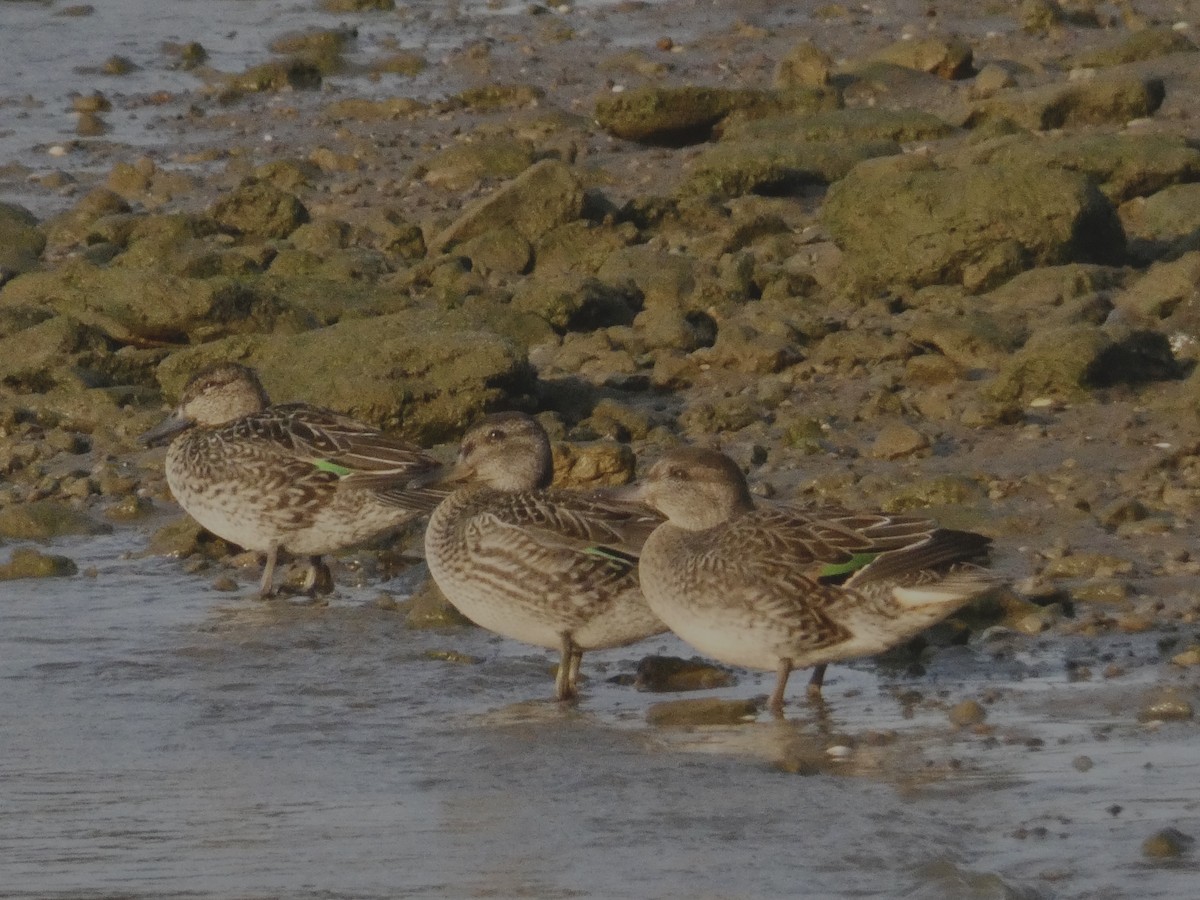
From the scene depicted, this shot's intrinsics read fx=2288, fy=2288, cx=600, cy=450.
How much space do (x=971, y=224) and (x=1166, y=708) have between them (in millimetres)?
5691

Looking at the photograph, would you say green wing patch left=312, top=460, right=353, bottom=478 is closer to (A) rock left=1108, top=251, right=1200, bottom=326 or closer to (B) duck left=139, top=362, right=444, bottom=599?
(B) duck left=139, top=362, right=444, bottom=599

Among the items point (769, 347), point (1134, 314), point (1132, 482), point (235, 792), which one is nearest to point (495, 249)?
point (769, 347)

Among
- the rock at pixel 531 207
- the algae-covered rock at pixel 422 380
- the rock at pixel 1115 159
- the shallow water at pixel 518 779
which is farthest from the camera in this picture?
the rock at pixel 531 207

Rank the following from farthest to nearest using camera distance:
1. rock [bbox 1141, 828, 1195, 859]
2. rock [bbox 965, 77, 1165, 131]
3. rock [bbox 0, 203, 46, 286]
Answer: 1. rock [bbox 965, 77, 1165, 131]
2. rock [bbox 0, 203, 46, 286]
3. rock [bbox 1141, 828, 1195, 859]

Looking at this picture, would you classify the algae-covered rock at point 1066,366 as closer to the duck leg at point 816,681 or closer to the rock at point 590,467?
the rock at point 590,467

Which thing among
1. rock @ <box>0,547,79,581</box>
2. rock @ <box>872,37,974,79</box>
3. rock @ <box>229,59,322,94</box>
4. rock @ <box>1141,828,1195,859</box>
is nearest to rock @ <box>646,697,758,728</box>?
rock @ <box>1141,828,1195,859</box>

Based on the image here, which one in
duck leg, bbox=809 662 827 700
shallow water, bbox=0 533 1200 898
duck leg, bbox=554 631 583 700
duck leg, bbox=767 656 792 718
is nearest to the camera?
shallow water, bbox=0 533 1200 898

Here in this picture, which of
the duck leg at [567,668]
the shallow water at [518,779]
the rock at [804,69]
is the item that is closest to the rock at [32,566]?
the shallow water at [518,779]

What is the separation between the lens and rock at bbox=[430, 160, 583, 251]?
563 inches

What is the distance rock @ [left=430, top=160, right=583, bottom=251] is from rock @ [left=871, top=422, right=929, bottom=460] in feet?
13.8

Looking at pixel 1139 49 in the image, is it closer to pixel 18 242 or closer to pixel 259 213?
pixel 259 213

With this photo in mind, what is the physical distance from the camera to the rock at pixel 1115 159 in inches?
546

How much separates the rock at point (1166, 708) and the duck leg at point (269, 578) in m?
4.10

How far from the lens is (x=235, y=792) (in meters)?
7.02
